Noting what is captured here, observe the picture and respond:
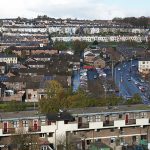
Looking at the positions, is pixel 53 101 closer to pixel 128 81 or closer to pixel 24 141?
pixel 24 141

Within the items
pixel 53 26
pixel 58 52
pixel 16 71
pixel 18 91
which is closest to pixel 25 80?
pixel 18 91

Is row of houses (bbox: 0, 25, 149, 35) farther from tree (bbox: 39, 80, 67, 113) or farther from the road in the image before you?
tree (bbox: 39, 80, 67, 113)

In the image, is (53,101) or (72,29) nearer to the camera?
(53,101)

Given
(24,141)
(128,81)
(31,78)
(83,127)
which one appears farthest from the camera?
(128,81)

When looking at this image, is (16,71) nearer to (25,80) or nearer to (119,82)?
(25,80)

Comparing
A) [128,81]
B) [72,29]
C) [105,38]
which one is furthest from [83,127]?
[72,29]

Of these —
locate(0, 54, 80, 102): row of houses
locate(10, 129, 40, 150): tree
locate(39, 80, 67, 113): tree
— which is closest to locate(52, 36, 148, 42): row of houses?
locate(0, 54, 80, 102): row of houses

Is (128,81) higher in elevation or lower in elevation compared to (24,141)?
higher
